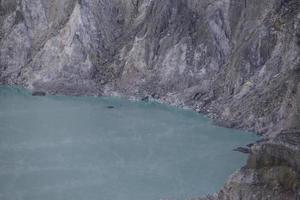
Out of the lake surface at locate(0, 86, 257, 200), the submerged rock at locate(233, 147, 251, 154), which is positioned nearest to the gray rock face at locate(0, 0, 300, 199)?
the lake surface at locate(0, 86, 257, 200)

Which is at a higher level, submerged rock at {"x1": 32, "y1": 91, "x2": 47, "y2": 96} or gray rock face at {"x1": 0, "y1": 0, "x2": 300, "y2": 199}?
gray rock face at {"x1": 0, "y1": 0, "x2": 300, "y2": 199}

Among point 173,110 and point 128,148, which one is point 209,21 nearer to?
point 173,110

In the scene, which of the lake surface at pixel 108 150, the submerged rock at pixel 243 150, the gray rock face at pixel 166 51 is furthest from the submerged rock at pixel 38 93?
the submerged rock at pixel 243 150

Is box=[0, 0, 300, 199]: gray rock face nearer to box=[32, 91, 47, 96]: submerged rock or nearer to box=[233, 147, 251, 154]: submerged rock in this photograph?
box=[32, 91, 47, 96]: submerged rock

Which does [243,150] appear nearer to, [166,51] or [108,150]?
[108,150]

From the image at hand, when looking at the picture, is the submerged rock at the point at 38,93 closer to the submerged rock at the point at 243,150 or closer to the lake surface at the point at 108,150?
the lake surface at the point at 108,150

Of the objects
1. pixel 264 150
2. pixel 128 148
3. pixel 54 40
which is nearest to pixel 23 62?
pixel 54 40

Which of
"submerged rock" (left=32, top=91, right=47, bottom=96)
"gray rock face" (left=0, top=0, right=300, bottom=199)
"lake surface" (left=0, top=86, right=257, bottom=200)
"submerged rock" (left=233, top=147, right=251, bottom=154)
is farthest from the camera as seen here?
"submerged rock" (left=32, top=91, right=47, bottom=96)
